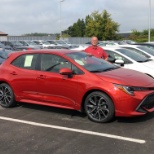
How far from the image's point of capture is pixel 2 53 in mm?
14000

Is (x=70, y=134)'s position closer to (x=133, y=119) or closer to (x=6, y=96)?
(x=133, y=119)

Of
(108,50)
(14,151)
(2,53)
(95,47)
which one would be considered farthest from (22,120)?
(2,53)

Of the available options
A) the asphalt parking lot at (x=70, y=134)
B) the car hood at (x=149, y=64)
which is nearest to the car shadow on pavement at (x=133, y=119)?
the asphalt parking lot at (x=70, y=134)

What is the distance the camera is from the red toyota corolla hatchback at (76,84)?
5.80 metres

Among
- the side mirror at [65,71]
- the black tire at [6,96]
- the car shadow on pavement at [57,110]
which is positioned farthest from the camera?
the black tire at [6,96]

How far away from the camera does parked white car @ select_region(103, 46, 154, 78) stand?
972cm

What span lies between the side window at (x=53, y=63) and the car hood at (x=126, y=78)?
712 millimetres

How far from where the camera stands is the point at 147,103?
5.90 metres

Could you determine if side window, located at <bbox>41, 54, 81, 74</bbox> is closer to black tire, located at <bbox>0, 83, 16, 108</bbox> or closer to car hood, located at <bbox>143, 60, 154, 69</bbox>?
black tire, located at <bbox>0, 83, 16, 108</bbox>

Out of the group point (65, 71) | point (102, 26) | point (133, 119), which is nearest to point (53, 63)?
point (65, 71)

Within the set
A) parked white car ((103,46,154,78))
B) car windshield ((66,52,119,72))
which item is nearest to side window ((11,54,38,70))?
car windshield ((66,52,119,72))

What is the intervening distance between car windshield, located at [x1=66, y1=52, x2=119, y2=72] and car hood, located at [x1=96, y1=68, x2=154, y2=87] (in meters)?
0.29

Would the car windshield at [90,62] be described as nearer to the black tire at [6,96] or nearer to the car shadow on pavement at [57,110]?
the car shadow on pavement at [57,110]

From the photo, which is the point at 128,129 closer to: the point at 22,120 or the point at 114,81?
the point at 114,81
